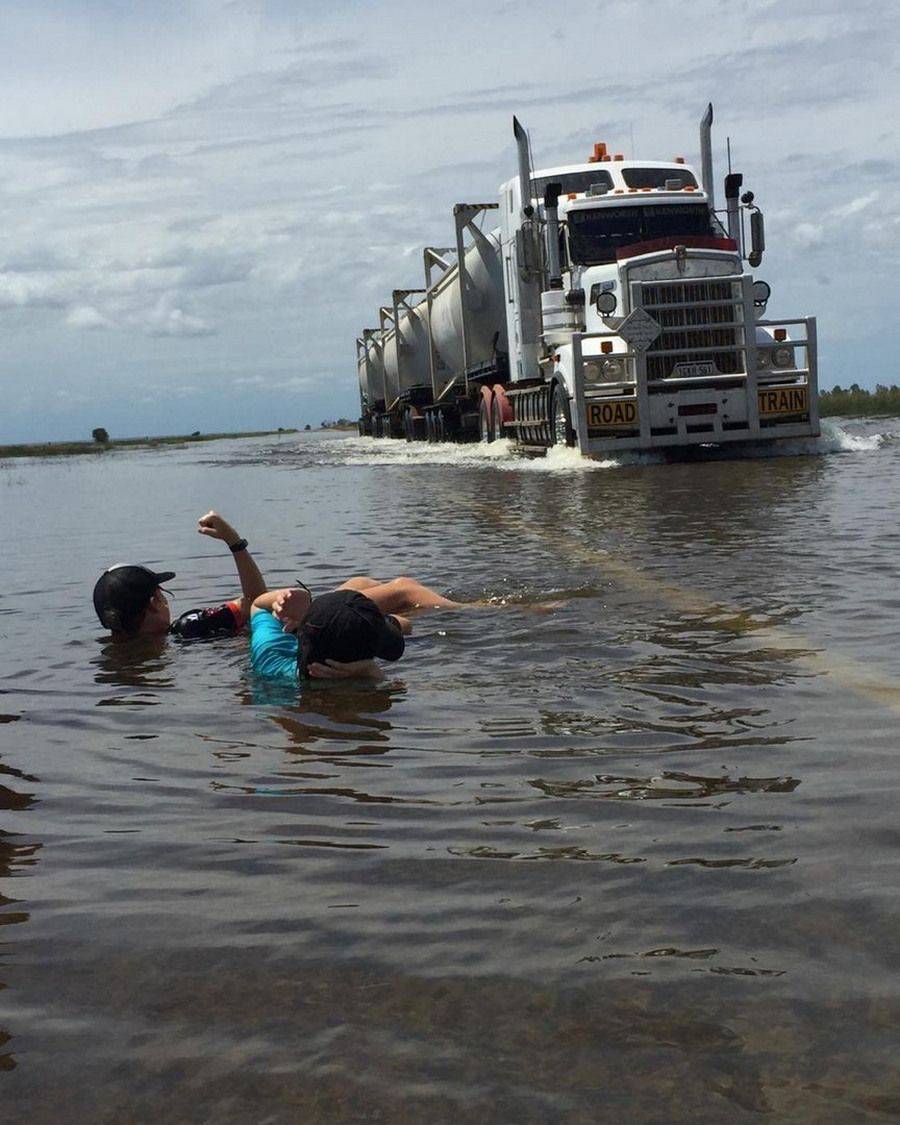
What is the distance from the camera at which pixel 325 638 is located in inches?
221

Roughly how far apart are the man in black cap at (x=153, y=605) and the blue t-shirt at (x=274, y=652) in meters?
0.77

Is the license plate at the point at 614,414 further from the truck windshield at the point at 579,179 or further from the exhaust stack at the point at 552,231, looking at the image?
the truck windshield at the point at 579,179

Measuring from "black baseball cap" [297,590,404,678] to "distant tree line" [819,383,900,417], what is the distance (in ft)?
124

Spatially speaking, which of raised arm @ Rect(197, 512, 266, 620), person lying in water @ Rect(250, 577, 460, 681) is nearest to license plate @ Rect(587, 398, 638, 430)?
raised arm @ Rect(197, 512, 266, 620)

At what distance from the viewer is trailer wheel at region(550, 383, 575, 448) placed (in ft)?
67.9

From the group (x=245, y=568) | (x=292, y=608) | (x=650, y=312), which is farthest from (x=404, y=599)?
(x=650, y=312)

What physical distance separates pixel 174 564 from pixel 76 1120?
9.76m

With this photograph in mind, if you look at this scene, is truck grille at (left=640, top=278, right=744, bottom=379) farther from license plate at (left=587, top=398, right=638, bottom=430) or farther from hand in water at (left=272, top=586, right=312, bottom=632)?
hand in water at (left=272, top=586, right=312, bottom=632)

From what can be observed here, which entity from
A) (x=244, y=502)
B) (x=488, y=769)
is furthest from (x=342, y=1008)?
(x=244, y=502)

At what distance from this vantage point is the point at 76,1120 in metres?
2.14

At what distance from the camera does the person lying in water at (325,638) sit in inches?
221

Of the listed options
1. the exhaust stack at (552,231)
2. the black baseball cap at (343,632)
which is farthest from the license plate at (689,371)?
the black baseball cap at (343,632)

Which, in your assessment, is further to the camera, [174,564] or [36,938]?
[174,564]

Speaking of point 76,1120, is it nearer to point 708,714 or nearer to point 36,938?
point 36,938
